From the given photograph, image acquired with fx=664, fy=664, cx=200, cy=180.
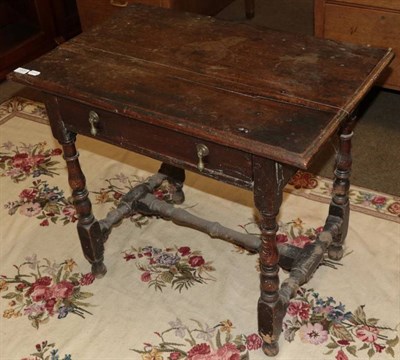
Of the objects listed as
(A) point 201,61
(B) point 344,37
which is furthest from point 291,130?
(B) point 344,37

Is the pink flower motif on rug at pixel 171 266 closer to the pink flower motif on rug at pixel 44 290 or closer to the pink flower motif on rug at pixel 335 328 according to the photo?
the pink flower motif on rug at pixel 44 290

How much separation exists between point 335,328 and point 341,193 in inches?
16.5

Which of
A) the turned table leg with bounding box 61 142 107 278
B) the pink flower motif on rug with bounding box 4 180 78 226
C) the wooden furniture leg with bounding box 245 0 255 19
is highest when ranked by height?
the turned table leg with bounding box 61 142 107 278

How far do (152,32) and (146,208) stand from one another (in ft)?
2.03

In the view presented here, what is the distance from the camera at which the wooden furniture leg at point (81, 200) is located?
75.1 inches

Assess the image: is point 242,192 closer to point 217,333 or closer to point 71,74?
point 217,333

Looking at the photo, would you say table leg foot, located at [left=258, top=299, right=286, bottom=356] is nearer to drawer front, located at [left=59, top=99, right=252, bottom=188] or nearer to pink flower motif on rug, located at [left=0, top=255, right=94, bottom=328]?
drawer front, located at [left=59, top=99, right=252, bottom=188]

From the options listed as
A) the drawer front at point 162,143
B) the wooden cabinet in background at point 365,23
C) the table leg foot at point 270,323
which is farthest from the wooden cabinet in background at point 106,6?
the table leg foot at point 270,323

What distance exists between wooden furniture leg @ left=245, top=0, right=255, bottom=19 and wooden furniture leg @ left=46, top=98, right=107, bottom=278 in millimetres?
2109

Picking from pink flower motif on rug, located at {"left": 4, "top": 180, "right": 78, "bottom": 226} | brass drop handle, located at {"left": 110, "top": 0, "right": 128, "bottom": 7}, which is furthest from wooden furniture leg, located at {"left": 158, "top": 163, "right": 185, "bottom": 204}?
brass drop handle, located at {"left": 110, "top": 0, "right": 128, "bottom": 7}

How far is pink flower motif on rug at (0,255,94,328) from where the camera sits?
84.6 inches

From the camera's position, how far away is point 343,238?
2229 millimetres

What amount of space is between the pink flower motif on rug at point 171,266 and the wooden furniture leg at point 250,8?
196 cm

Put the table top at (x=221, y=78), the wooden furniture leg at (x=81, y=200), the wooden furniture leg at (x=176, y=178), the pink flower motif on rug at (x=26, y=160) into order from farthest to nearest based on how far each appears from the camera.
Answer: the pink flower motif on rug at (x=26, y=160) < the wooden furniture leg at (x=176, y=178) < the wooden furniture leg at (x=81, y=200) < the table top at (x=221, y=78)
